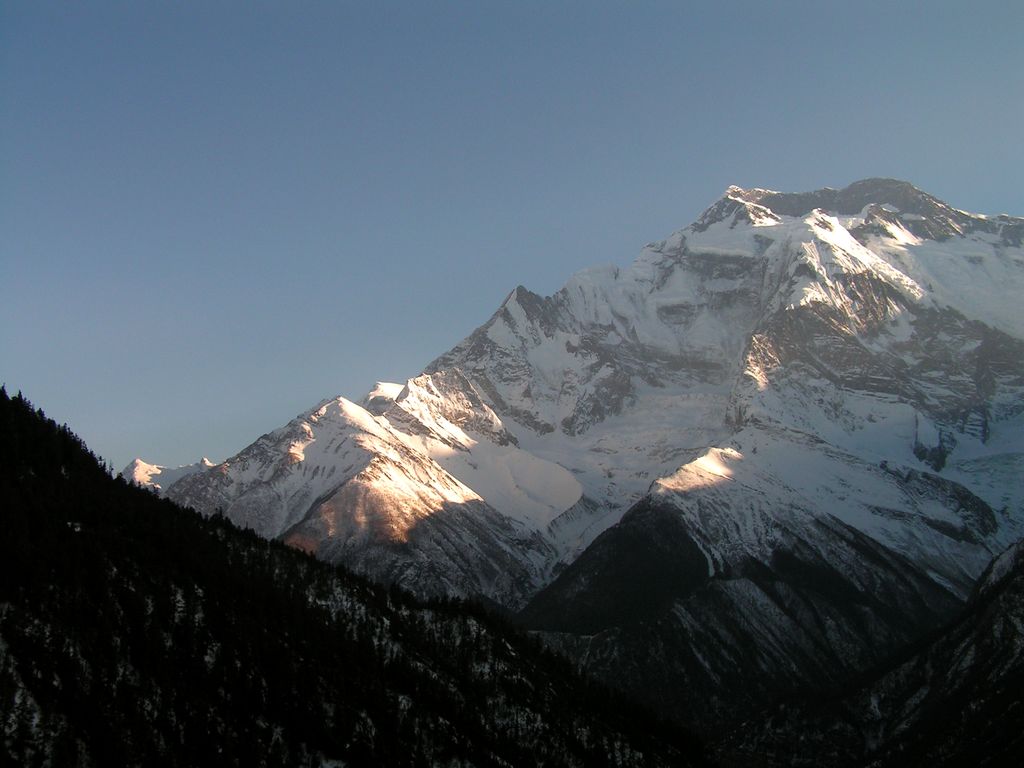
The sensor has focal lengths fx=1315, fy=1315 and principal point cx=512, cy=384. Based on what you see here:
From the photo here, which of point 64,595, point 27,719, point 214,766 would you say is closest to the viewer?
point 27,719

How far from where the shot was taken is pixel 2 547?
19675cm

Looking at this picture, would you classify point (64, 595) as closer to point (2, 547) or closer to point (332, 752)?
point (2, 547)

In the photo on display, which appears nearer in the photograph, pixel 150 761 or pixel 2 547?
pixel 150 761

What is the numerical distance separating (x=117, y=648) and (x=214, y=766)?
24.1 meters

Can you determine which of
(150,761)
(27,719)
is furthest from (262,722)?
(27,719)

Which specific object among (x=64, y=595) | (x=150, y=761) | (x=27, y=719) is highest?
(x=64, y=595)

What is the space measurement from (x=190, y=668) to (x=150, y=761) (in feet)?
76.8

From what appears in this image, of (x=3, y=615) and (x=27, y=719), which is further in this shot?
(x=3, y=615)

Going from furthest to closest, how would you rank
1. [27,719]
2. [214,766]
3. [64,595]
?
1. [64,595]
2. [214,766]
3. [27,719]

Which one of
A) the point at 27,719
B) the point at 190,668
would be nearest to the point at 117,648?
the point at 190,668

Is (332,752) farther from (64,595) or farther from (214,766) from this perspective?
(64,595)

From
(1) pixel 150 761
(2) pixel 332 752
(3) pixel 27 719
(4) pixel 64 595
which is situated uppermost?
(4) pixel 64 595

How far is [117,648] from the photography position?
19212cm

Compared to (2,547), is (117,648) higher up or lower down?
lower down
